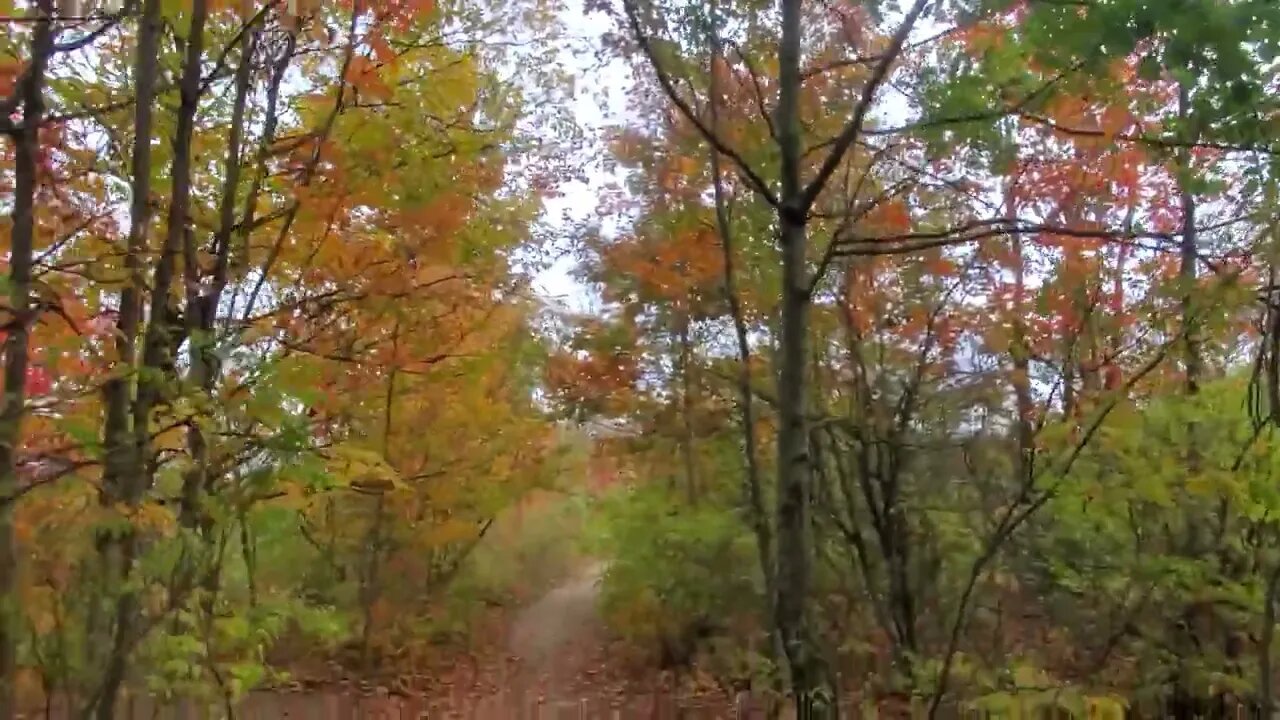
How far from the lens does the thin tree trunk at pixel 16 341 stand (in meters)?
2.54

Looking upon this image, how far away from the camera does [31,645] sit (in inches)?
111

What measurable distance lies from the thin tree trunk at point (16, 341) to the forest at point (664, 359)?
14 mm

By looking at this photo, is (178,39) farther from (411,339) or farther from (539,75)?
(539,75)

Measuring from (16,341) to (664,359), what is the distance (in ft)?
22.5

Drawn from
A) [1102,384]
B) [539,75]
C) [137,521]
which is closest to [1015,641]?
[1102,384]

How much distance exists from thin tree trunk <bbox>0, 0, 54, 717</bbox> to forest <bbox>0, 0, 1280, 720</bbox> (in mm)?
14

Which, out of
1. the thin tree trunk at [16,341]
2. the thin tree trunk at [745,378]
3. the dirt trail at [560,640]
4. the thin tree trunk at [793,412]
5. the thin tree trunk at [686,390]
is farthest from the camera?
the dirt trail at [560,640]

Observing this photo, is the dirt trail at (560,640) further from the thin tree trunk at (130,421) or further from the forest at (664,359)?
the thin tree trunk at (130,421)

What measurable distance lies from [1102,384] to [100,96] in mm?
5187

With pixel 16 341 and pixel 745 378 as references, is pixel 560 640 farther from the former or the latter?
pixel 16 341

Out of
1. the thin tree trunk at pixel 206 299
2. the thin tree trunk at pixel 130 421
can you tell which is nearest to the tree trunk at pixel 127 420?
the thin tree trunk at pixel 130 421

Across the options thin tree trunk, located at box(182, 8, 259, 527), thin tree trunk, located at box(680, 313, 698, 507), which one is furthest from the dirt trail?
thin tree trunk, located at box(182, 8, 259, 527)

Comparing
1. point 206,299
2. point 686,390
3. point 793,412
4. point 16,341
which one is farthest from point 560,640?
point 16,341

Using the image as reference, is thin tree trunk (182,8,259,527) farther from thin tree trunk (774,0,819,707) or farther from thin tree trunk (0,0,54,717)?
thin tree trunk (774,0,819,707)
